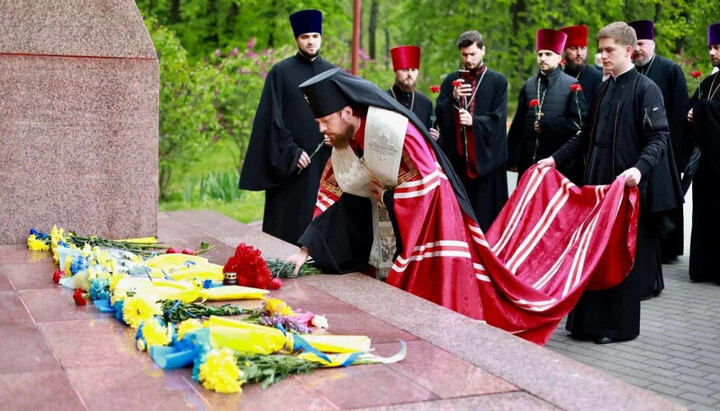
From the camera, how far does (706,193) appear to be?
9508 millimetres

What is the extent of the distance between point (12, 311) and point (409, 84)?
4969 mm

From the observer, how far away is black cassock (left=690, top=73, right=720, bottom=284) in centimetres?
928

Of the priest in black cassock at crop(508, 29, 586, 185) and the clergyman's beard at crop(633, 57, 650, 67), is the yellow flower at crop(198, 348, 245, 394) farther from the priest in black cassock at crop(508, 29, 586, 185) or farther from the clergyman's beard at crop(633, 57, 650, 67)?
the clergyman's beard at crop(633, 57, 650, 67)

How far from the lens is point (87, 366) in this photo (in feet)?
14.3

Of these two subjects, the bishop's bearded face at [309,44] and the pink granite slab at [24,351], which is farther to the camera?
Answer: the bishop's bearded face at [309,44]

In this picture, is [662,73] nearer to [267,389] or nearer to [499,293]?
[499,293]

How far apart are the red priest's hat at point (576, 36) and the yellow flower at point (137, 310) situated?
6360 mm

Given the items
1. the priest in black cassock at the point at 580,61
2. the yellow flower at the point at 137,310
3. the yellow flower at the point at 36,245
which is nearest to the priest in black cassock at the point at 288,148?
the yellow flower at the point at 36,245

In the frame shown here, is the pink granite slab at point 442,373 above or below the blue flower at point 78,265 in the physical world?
→ above

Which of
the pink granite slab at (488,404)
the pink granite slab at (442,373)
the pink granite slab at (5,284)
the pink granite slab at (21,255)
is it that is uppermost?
the pink granite slab at (488,404)

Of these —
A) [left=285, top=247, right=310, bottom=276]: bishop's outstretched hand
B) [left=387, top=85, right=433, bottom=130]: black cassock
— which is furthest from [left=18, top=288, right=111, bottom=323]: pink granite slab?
[left=387, top=85, right=433, bottom=130]: black cassock

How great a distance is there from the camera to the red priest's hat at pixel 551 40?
9.38 metres

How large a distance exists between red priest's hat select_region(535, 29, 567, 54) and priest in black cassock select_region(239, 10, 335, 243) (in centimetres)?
201

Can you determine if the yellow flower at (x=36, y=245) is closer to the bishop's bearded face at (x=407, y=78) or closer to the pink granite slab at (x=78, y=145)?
the pink granite slab at (x=78, y=145)
